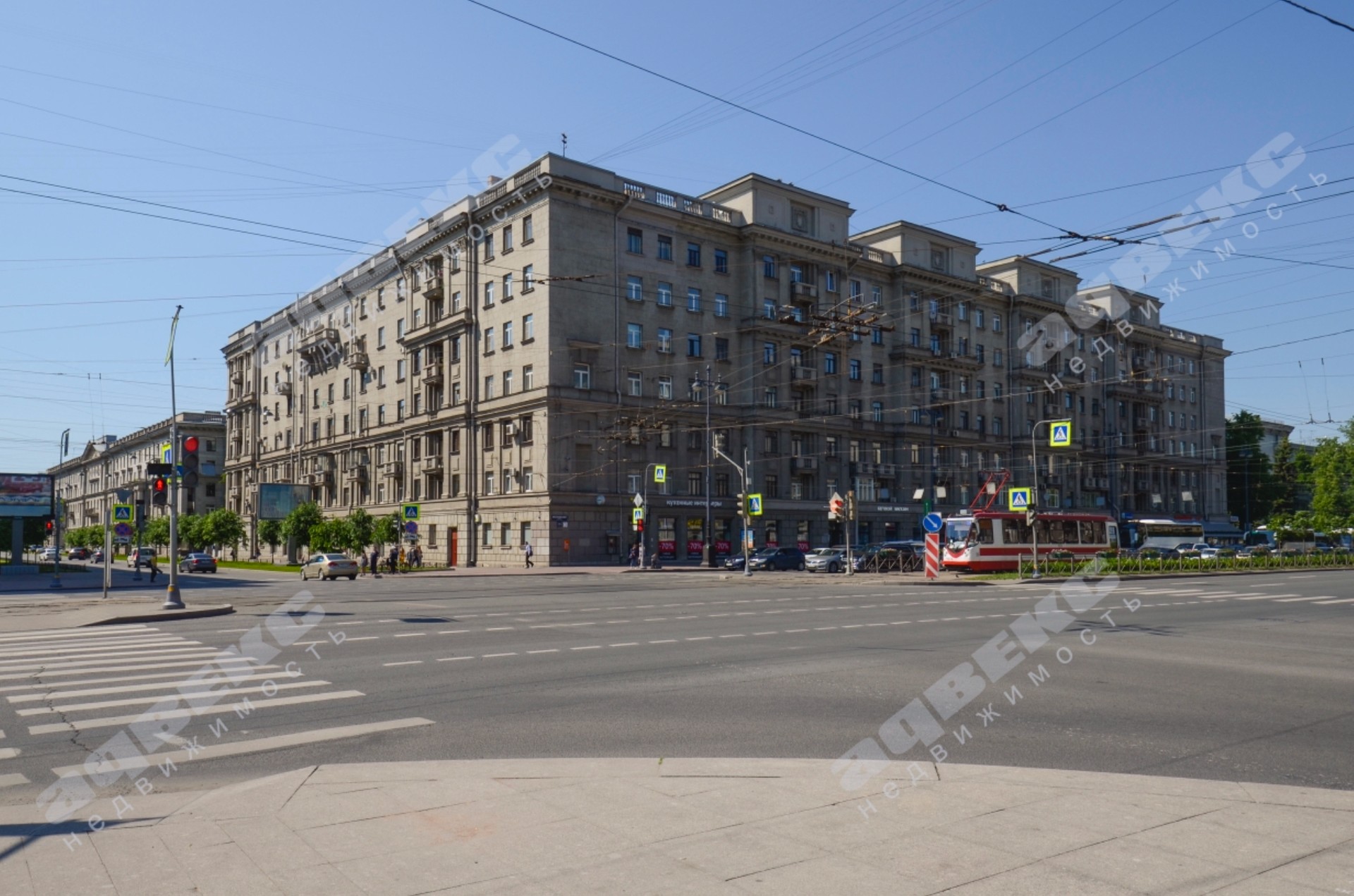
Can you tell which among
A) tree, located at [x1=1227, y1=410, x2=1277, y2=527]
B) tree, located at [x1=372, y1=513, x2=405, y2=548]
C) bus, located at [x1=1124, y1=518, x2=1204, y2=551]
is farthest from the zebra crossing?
tree, located at [x1=1227, y1=410, x2=1277, y2=527]

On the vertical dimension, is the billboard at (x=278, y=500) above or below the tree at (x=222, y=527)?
above

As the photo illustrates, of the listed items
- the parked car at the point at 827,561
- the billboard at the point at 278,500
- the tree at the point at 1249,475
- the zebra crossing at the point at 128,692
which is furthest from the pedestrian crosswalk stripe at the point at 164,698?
the tree at the point at 1249,475

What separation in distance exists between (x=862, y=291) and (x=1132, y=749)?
6365 cm

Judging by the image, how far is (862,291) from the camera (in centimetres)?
6988

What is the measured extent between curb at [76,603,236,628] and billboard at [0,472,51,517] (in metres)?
49.8

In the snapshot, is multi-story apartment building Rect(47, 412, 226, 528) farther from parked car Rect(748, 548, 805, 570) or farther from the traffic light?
the traffic light

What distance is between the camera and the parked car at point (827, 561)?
4947 centimetres

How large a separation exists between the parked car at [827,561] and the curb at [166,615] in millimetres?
31016

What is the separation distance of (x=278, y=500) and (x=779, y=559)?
150 ft

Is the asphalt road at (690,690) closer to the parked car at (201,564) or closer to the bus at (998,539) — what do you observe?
the bus at (998,539)

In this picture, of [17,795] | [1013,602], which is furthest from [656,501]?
[17,795]

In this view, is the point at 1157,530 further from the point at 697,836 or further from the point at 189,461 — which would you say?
the point at 697,836

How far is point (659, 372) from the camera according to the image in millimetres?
60125

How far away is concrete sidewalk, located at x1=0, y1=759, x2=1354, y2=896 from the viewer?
496 centimetres
